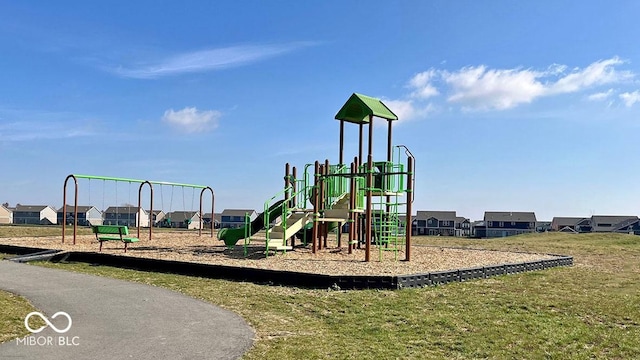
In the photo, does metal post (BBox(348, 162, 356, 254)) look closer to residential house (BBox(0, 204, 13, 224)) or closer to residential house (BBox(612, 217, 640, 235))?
residential house (BBox(612, 217, 640, 235))

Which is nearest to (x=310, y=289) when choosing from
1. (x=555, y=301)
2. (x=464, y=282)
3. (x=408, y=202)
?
(x=464, y=282)

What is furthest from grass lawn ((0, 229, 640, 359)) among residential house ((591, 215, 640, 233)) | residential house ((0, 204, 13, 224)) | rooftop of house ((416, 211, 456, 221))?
residential house ((0, 204, 13, 224))

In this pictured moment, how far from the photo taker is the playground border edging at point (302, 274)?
1115 cm

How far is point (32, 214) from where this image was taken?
117188 millimetres

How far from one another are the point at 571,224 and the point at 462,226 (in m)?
20.9

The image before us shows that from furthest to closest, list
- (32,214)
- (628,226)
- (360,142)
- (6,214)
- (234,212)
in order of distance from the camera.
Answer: (234,212) → (32,214) → (6,214) → (628,226) → (360,142)

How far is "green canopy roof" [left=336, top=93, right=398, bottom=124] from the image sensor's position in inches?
727

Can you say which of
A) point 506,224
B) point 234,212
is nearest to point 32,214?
point 234,212

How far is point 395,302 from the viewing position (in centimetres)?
976

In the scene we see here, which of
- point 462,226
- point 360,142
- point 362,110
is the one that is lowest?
point 462,226

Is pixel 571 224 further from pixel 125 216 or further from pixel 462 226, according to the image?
pixel 125 216

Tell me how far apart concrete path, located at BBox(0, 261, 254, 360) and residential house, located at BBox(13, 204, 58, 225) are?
4576 inches

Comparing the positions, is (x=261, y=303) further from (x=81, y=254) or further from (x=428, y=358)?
(x=81, y=254)

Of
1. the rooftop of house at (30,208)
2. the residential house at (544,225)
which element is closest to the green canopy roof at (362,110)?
the residential house at (544,225)
